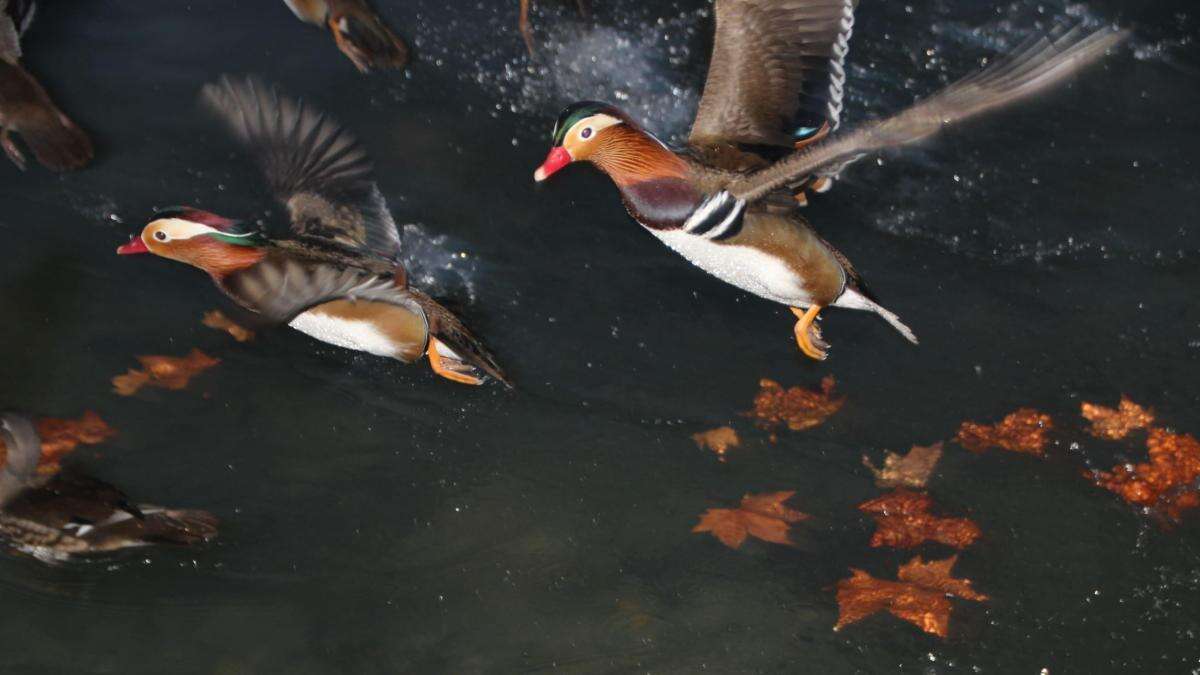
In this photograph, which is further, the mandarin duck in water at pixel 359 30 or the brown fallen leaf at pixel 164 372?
the mandarin duck in water at pixel 359 30

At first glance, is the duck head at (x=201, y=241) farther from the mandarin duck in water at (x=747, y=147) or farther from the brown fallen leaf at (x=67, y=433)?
the mandarin duck in water at (x=747, y=147)

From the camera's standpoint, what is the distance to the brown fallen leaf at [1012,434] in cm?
342

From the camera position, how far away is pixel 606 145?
337 centimetres

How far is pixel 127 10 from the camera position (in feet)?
14.4

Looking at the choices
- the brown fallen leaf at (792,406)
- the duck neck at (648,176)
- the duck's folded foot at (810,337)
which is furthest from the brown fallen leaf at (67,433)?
the duck's folded foot at (810,337)

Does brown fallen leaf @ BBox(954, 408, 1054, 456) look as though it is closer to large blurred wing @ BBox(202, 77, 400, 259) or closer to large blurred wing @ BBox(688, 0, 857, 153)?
large blurred wing @ BBox(688, 0, 857, 153)

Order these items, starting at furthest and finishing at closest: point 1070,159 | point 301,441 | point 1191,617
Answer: point 1070,159 < point 301,441 < point 1191,617

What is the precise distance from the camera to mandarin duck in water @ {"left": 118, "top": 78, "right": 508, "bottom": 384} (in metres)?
3.18

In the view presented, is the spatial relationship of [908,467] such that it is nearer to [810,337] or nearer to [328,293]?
[810,337]

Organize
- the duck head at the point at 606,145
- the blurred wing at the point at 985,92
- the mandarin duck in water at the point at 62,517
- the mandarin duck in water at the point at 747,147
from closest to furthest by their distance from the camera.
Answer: the blurred wing at the point at 985,92 → the mandarin duck in water at the point at 62,517 → the mandarin duck in water at the point at 747,147 → the duck head at the point at 606,145

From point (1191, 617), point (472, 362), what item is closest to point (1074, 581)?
point (1191, 617)

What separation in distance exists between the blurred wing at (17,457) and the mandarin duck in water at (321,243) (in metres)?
0.53

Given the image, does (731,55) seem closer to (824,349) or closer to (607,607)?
(824,349)

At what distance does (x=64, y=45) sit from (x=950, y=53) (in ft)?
9.98
